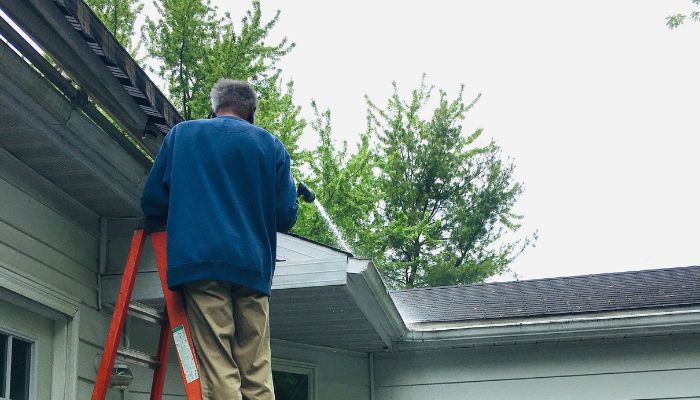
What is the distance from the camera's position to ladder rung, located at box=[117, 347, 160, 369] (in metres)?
3.07

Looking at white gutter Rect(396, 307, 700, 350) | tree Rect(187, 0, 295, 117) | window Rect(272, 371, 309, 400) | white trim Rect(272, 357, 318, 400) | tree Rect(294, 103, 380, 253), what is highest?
tree Rect(187, 0, 295, 117)

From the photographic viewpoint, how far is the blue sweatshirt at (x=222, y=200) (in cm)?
275

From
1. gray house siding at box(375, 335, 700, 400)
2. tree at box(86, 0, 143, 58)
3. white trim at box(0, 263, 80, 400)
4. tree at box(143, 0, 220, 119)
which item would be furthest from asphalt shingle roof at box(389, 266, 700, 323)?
tree at box(86, 0, 143, 58)

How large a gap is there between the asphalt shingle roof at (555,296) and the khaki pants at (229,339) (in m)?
4.08

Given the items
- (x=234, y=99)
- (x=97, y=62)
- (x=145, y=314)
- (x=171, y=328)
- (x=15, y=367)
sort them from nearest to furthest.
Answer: (x=171, y=328), (x=234, y=99), (x=145, y=314), (x=97, y=62), (x=15, y=367)

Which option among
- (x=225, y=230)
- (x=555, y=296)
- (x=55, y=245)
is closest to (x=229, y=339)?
(x=225, y=230)

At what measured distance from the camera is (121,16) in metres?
17.9

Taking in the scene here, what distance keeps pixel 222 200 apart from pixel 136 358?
27.2 inches

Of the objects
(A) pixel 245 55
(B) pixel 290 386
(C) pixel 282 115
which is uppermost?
(A) pixel 245 55

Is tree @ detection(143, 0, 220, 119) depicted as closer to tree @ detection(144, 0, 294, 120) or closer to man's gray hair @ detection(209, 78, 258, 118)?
tree @ detection(144, 0, 294, 120)

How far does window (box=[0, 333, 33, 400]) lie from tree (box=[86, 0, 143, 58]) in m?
14.3

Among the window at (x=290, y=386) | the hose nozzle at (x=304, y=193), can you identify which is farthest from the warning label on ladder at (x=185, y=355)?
the window at (x=290, y=386)

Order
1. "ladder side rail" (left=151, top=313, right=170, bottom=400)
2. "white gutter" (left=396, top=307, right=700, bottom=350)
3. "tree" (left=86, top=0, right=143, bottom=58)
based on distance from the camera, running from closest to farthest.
Answer: "ladder side rail" (left=151, top=313, right=170, bottom=400), "white gutter" (left=396, top=307, right=700, bottom=350), "tree" (left=86, top=0, right=143, bottom=58)

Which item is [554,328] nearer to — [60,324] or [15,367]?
[60,324]
